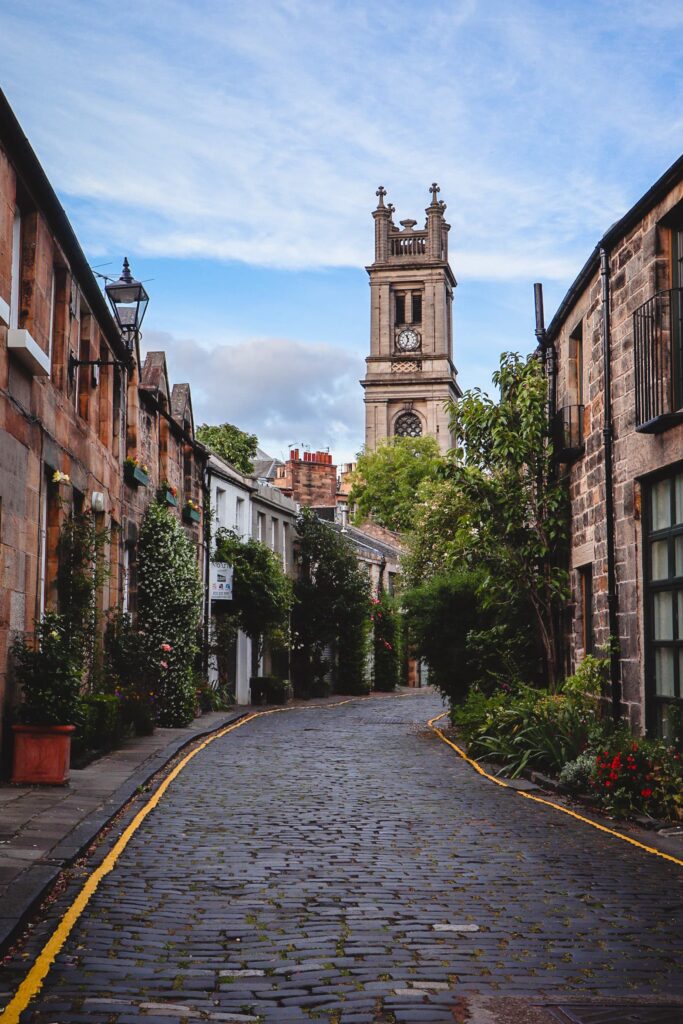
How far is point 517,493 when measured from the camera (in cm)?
1719

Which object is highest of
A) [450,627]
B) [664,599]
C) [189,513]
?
[189,513]

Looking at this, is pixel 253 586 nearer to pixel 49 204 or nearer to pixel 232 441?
pixel 232 441

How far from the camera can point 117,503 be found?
19359 millimetres

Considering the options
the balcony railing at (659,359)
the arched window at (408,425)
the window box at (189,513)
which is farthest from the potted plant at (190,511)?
the arched window at (408,425)

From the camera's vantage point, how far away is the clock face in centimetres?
10244

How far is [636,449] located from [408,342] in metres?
91.2

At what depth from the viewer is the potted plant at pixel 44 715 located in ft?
39.0

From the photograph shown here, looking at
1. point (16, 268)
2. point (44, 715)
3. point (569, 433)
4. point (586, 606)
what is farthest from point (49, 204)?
point (586, 606)

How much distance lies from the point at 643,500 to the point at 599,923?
6.78 m

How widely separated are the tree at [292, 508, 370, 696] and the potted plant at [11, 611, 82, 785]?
2540 cm

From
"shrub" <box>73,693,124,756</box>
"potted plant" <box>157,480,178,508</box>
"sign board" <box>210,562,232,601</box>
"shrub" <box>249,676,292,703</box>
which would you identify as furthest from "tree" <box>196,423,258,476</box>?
"shrub" <box>73,693,124,756</box>

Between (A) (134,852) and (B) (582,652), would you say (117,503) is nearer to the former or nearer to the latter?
(B) (582,652)

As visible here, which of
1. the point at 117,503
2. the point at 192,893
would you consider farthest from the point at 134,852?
the point at 117,503

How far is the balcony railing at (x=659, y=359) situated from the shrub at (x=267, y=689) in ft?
72.7
